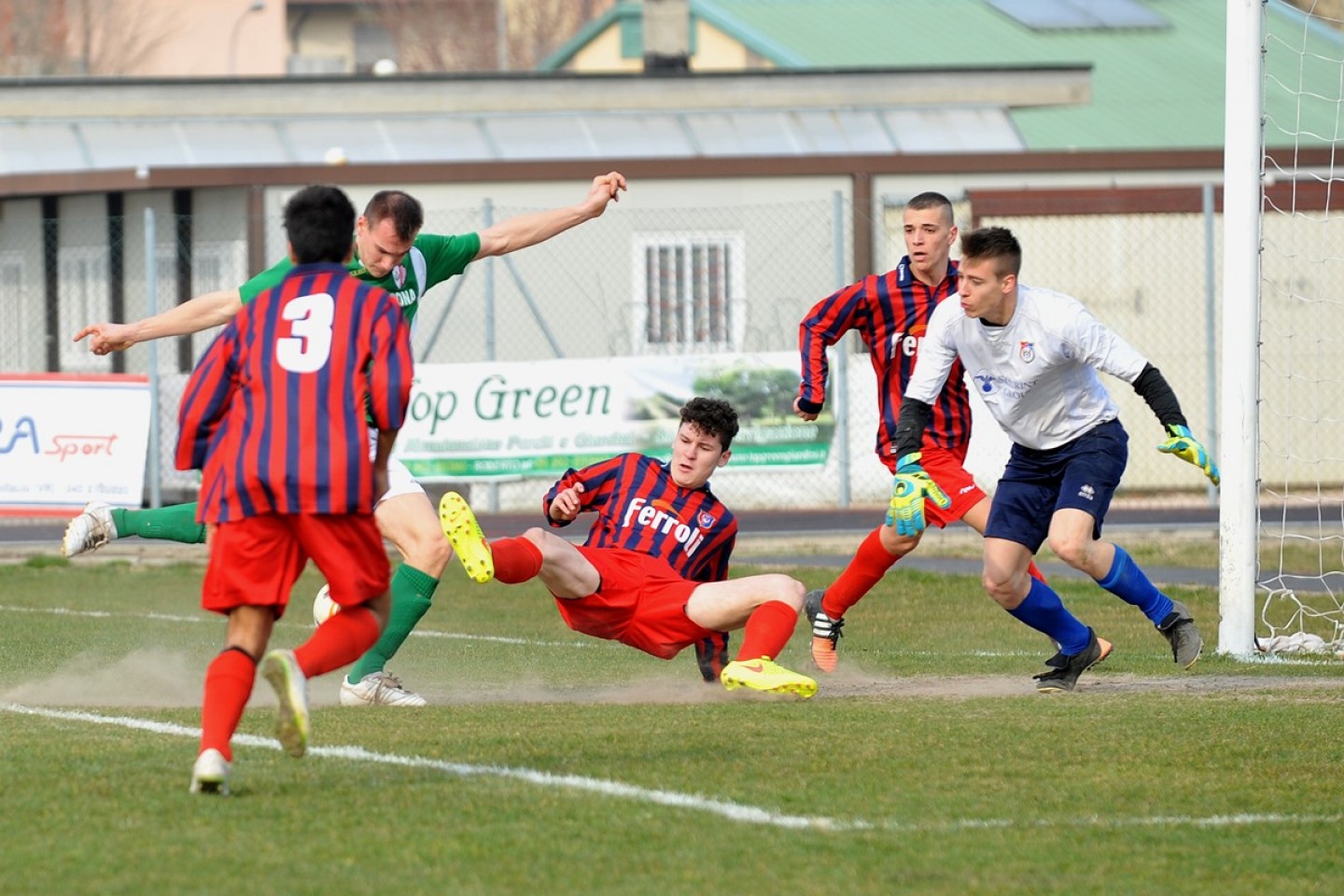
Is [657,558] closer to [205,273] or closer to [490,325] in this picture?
[490,325]

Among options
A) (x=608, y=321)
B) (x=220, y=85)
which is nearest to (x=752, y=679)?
(x=608, y=321)

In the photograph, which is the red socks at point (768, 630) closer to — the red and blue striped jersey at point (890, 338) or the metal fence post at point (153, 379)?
the red and blue striped jersey at point (890, 338)

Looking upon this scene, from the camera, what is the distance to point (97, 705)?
7570mm

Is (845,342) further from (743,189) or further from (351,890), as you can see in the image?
(351,890)

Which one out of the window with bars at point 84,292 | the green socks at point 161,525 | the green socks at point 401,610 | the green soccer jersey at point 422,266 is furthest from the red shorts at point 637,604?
the window with bars at point 84,292

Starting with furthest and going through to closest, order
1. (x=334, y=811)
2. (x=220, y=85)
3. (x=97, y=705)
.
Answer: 1. (x=220, y=85)
2. (x=97, y=705)
3. (x=334, y=811)

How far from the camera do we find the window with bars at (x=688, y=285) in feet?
67.1

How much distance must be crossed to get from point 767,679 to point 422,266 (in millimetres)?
2260

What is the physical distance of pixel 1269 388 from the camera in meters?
19.4

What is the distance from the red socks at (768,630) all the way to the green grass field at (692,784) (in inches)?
9.4

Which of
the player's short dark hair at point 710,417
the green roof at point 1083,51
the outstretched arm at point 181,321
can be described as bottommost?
the player's short dark hair at point 710,417

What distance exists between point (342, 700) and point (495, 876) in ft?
10.9

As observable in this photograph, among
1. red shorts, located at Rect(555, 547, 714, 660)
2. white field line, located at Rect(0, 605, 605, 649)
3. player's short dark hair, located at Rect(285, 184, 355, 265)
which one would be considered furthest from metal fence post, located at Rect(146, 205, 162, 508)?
player's short dark hair, located at Rect(285, 184, 355, 265)

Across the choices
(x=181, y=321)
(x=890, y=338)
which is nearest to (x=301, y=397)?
(x=181, y=321)
